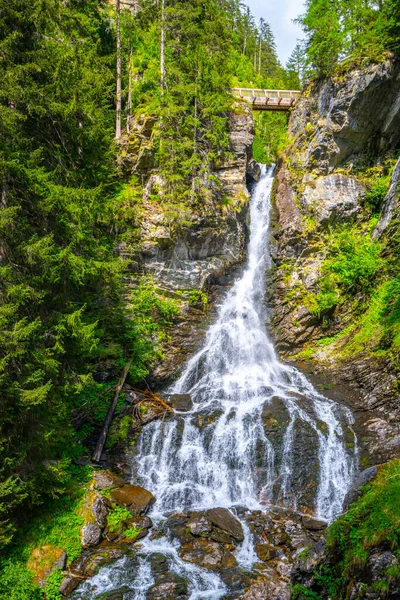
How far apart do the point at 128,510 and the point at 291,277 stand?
14593 mm

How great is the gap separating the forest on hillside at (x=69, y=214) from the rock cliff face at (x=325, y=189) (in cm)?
194

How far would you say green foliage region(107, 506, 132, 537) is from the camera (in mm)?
10008

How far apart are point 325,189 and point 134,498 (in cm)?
1900

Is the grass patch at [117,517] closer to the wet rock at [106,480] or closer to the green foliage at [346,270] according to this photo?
the wet rock at [106,480]

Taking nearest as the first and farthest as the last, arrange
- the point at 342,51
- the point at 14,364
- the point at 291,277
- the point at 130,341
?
the point at 14,364 → the point at 130,341 → the point at 291,277 → the point at 342,51

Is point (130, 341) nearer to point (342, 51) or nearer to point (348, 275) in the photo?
point (348, 275)

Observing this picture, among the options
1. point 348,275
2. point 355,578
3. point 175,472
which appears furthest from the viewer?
point 348,275

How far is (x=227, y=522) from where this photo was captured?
1012cm

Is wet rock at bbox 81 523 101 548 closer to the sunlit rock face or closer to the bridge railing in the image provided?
the sunlit rock face

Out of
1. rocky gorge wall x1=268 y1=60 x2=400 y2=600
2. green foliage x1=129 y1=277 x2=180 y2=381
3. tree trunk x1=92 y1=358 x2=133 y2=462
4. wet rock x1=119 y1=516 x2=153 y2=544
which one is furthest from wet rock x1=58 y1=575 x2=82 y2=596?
rocky gorge wall x1=268 y1=60 x2=400 y2=600

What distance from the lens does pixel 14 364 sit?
8.50 meters

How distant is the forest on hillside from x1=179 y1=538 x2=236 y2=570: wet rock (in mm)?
3529

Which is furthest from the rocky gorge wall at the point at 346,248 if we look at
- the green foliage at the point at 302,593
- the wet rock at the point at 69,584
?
the wet rock at the point at 69,584

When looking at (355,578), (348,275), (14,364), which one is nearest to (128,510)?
(14,364)
